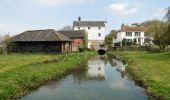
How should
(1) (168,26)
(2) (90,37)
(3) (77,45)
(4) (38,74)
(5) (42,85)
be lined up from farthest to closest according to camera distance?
(2) (90,37) < (3) (77,45) < (1) (168,26) < (4) (38,74) < (5) (42,85)

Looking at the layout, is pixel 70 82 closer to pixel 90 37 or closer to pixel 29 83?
pixel 29 83

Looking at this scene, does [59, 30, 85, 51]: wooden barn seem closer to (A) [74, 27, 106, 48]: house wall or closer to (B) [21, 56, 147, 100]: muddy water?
(A) [74, 27, 106, 48]: house wall

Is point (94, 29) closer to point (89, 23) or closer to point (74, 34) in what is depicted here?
point (89, 23)

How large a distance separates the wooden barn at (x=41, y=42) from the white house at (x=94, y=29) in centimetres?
4143

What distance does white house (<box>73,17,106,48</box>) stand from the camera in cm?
11000

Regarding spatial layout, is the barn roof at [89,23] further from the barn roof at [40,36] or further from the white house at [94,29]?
the barn roof at [40,36]

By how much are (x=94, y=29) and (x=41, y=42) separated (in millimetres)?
48086

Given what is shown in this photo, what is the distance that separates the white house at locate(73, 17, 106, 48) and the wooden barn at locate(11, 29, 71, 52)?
41.4m

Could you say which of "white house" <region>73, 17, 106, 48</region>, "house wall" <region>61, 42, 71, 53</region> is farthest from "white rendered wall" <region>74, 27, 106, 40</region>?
"house wall" <region>61, 42, 71, 53</region>

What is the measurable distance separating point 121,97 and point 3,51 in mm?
49825

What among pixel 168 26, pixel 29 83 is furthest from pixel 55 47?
pixel 29 83

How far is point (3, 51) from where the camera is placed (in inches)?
2603

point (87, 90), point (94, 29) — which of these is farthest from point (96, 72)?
point (94, 29)

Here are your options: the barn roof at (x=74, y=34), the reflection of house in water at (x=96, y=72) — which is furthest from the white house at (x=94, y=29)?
the reflection of house in water at (x=96, y=72)
